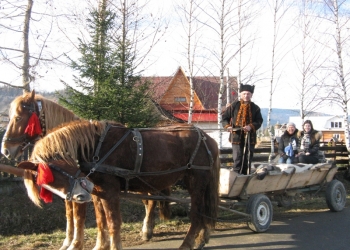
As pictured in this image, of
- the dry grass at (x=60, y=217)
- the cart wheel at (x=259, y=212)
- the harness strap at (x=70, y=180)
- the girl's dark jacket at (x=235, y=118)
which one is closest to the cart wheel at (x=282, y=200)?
the dry grass at (x=60, y=217)

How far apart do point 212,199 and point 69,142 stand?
217 cm

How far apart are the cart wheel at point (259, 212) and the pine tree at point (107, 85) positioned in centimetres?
365

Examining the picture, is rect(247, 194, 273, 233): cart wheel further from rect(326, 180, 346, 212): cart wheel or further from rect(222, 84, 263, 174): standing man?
rect(326, 180, 346, 212): cart wheel

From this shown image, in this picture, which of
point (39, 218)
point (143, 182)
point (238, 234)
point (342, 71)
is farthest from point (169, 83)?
point (143, 182)

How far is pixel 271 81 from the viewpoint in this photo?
57.3ft

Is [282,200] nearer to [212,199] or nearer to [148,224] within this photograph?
[212,199]

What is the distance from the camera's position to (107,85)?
899cm

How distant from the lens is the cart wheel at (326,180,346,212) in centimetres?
809

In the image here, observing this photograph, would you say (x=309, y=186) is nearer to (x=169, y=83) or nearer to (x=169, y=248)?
(x=169, y=248)

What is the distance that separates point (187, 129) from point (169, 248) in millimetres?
1629

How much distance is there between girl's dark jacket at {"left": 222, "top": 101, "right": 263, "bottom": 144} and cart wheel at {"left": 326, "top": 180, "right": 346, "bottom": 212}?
2.40 metres

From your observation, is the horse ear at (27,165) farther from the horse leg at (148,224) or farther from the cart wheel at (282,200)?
the cart wheel at (282,200)

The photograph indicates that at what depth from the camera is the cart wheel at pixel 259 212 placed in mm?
6289

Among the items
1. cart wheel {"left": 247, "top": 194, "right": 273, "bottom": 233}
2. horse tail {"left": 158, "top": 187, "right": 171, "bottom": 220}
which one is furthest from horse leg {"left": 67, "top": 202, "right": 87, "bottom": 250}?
cart wheel {"left": 247, "top": 194, "right": 273, "bottom": 233}
